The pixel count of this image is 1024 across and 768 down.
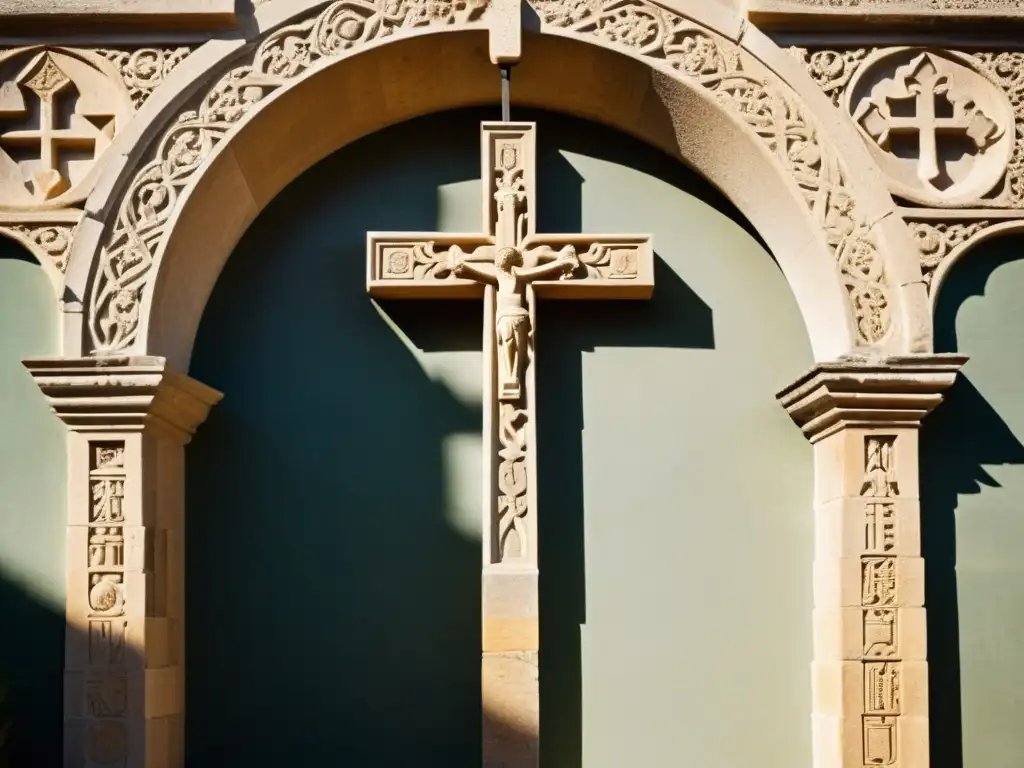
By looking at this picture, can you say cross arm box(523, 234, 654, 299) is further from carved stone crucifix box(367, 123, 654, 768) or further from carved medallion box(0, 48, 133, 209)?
A: carved medallion box(0, 48, 133, 209)

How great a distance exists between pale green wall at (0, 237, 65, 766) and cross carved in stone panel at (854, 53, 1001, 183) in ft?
14.2

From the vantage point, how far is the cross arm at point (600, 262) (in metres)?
7.16

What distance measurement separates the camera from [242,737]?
7.02m

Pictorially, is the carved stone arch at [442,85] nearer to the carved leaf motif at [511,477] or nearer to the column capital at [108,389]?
the column capital at [108,389]

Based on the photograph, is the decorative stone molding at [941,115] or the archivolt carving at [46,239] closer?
the archivolt carving at [46,239]

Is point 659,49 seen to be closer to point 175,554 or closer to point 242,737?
point 175,554

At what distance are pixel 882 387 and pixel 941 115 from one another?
1.59m

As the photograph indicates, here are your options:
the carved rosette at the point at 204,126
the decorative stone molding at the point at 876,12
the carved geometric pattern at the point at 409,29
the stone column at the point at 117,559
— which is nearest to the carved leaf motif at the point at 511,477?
the stone column at the point at 117,559

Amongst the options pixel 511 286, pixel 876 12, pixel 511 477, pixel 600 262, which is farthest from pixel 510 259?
pixel 876 12

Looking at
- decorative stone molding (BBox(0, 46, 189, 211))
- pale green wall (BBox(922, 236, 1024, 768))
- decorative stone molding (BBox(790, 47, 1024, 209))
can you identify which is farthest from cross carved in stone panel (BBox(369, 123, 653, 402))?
pale green wall (BBox(922, 236, 1024, 768))

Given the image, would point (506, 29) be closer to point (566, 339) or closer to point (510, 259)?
point (510, 259)

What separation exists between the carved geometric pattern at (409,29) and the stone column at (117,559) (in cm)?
34

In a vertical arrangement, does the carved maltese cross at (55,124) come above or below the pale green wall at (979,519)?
above

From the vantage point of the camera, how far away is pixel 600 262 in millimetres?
7199
